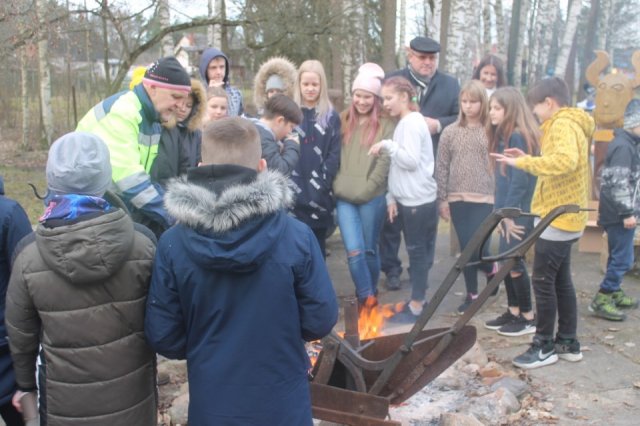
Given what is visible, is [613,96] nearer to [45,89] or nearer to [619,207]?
[619,207]

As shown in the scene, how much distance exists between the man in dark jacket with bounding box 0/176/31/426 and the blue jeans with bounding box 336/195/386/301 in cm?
305

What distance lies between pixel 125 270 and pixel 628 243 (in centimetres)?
474

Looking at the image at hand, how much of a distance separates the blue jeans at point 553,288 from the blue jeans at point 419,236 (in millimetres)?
1173

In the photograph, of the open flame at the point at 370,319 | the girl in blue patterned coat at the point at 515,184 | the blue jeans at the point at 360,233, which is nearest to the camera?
the open flame at the point at 370,319

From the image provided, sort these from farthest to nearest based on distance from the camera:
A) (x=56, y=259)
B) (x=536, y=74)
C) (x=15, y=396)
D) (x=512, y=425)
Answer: (x=536, y=74), (x=512, y=425), (x=15, y=396), (x=56, y=259)

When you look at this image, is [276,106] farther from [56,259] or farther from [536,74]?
[536,74]

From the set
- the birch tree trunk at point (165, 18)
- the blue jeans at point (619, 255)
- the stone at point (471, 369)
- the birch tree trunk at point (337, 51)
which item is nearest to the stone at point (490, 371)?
the stone at point (471, 369)

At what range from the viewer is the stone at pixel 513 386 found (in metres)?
4.17

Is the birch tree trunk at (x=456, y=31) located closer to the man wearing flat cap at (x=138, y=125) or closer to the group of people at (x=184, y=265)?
the group of people at (x=184, y=265)

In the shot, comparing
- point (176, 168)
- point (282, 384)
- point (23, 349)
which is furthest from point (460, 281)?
point (23, 349)

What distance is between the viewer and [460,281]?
686 cm

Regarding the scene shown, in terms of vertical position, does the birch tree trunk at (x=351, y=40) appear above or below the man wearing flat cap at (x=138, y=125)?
above

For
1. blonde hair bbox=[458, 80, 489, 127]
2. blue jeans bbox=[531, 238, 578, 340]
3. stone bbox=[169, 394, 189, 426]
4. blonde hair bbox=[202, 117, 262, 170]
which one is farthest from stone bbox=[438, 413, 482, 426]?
blonde hair bbox=[458, 80, 489, 127]

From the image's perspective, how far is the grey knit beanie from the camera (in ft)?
8.21
